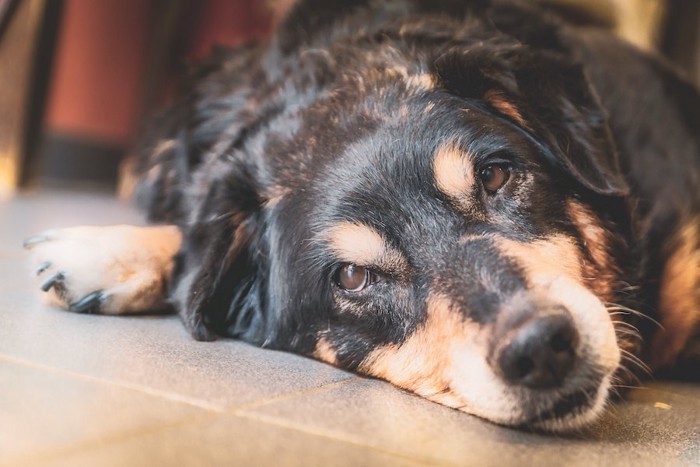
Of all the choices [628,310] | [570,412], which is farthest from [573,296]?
[628,310]

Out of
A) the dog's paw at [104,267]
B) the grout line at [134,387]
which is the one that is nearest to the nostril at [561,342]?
the grout line at [134,387]

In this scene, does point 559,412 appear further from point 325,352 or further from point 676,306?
point 676,306

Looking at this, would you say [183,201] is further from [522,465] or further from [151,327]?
[522,465]

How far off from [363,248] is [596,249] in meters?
0.63

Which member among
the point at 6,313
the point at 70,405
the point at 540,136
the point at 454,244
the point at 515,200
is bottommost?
the point at 6,313

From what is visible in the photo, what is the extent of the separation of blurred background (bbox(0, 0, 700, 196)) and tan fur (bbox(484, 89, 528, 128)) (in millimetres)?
3085

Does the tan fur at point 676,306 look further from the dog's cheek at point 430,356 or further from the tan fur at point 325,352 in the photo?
the tan fur at point 325,352

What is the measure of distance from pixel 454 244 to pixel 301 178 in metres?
0.48

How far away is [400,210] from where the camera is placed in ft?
5.91

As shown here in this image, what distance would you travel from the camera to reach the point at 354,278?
191 cm

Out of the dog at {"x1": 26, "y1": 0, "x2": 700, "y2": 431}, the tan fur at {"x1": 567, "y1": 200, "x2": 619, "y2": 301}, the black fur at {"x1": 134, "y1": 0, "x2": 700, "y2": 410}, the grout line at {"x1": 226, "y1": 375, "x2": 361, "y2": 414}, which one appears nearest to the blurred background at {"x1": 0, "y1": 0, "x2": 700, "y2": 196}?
the black fur at {"x1": 134, "y1": 0, "x2": 700, "y2": 410}

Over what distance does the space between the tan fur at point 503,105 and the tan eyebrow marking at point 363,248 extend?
519 mm

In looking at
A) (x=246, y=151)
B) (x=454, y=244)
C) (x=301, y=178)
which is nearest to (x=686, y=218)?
(x=454, y=244)

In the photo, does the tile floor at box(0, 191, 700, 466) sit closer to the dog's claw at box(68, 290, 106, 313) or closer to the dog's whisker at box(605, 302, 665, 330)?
the dog's claw at box(68, 290, 106, 313)
